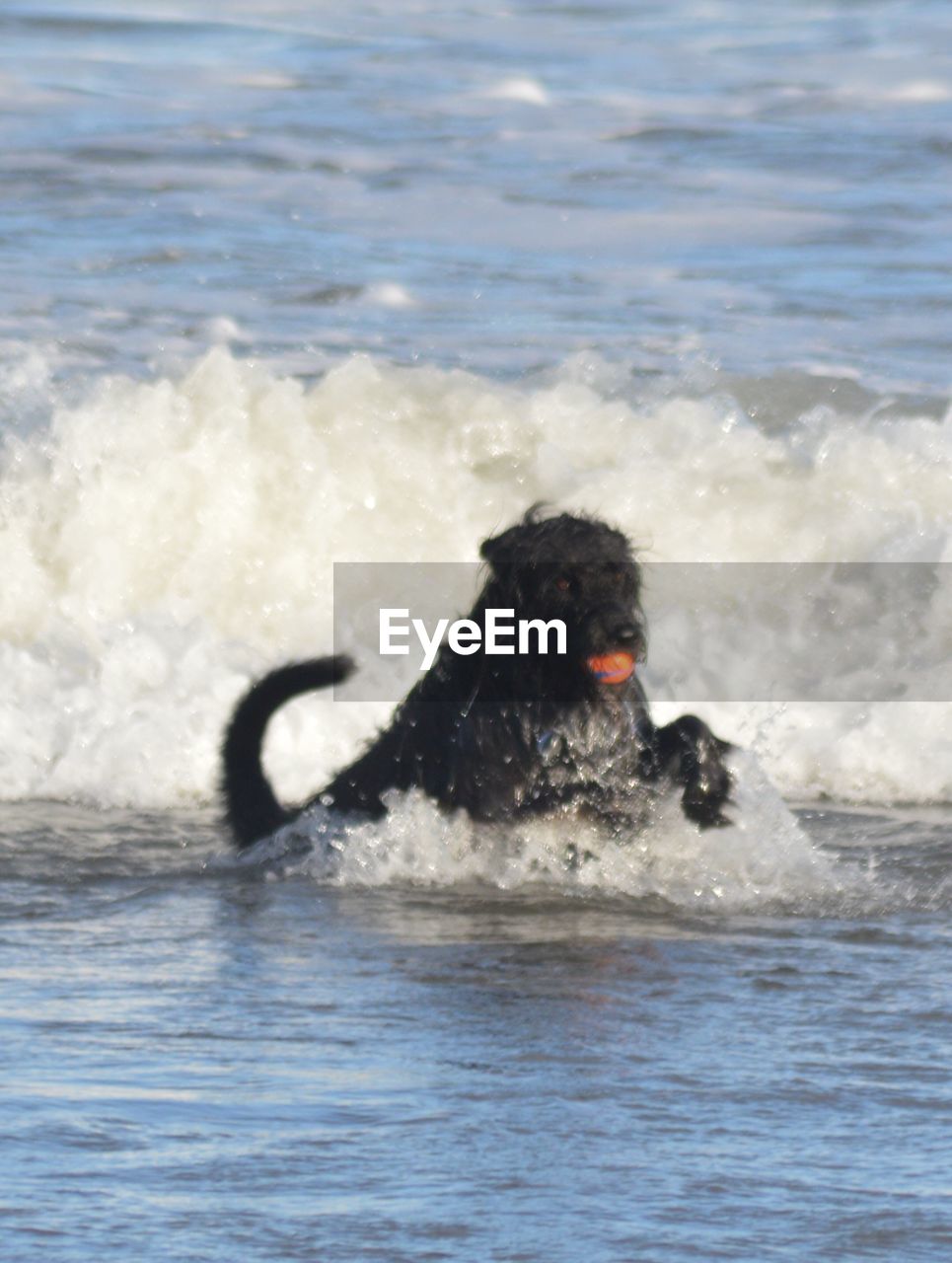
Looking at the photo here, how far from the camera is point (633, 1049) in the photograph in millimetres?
4305

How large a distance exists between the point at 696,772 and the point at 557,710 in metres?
0.42

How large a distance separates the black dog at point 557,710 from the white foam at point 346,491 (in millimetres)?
2494

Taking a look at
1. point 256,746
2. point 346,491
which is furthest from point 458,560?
point 256,746

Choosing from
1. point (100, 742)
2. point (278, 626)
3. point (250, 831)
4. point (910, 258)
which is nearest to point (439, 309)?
point (910, 258)

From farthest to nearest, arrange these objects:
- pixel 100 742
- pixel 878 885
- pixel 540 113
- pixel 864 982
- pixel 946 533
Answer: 1. pixel 540 113
2. pixel 946 533
3. pixel 100 742
4. pixel 878 885
5. pixel 864 982

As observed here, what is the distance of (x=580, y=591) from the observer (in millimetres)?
5957

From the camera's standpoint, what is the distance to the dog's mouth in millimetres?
5953

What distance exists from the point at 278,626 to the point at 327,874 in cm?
379

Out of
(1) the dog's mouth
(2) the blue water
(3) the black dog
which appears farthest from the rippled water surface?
(2) the blue water

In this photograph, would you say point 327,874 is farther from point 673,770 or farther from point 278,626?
point 278,626

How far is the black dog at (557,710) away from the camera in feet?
19.6
